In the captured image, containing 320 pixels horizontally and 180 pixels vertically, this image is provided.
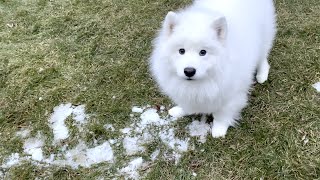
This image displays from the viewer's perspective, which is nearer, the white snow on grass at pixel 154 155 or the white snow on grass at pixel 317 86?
the white snow on grass at pixel 154 155

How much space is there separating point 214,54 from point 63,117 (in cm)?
145

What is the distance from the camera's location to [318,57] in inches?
132

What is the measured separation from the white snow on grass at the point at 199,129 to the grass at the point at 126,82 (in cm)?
8

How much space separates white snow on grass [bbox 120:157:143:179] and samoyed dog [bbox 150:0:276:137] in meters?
0.51

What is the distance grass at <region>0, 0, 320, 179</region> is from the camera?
2.68 meters

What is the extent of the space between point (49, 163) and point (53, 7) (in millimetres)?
2143

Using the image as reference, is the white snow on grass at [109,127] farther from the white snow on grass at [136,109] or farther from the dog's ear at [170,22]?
the dog's ear at [170,22]

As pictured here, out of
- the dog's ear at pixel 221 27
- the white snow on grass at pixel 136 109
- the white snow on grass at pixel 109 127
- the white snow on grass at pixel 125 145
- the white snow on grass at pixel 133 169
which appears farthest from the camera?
the white snow on grass at pixel 136 109

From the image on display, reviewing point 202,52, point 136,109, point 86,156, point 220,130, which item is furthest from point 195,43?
point 86,156

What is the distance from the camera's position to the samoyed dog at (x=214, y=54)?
7.28 feet

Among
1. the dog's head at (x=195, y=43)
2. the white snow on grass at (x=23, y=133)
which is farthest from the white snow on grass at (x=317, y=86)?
the white snow on grass at (x=23, y=133)

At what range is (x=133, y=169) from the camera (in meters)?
2.71

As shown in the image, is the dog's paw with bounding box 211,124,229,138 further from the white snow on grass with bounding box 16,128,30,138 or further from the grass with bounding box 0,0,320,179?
the white snow on grass with bounding box 16,128,30,138

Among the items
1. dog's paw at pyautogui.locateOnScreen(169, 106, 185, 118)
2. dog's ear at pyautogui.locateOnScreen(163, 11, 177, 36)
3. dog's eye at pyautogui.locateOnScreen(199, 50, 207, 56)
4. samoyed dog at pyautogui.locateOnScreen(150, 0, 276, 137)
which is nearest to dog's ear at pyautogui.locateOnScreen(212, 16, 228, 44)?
samoyed dog at pyautogui.locateOnScreen(150, 0, 276, 137)
